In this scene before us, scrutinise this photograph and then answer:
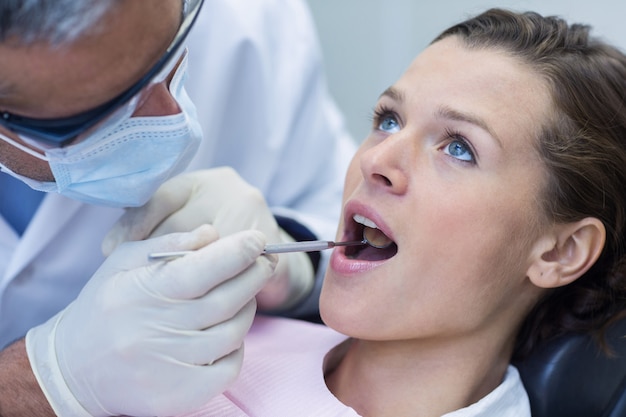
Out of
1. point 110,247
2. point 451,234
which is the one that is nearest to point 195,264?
point 110,247

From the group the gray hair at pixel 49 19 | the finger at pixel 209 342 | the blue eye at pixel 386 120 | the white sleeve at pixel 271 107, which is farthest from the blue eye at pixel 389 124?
the gray hair at pixel 49 19

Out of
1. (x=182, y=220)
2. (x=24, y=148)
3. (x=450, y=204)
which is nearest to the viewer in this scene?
(x=24, y=148)

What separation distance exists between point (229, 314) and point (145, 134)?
1.05 feet

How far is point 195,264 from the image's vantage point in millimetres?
1192

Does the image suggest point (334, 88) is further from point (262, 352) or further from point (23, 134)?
point (23, 134)

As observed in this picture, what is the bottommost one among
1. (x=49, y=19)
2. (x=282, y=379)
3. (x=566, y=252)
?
(x=282, y=379)

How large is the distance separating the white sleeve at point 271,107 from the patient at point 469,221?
1.34 ft

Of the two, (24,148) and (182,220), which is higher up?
(24,148)

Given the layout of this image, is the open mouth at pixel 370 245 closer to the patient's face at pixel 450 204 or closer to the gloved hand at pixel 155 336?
the patient's face at pixel 450 204

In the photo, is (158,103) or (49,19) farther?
(158,103)

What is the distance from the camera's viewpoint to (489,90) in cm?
132

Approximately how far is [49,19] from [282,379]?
77 centimetres

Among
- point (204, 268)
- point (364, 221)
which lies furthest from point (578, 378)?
point (204, 268)

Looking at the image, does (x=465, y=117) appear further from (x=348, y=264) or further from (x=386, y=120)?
(x=348, y=264)
